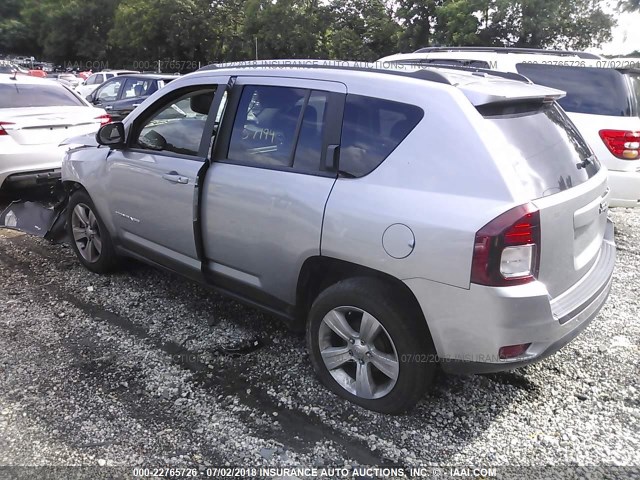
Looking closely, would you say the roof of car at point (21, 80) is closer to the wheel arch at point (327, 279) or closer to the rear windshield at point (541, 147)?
the wheel arch at point (327, 279)

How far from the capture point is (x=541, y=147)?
8.91 feet

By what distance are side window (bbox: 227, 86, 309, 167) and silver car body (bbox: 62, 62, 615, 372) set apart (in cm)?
7

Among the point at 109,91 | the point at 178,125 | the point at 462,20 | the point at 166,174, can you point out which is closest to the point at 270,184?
the point at 166,174

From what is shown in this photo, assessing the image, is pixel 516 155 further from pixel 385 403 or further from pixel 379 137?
pixel 385 403

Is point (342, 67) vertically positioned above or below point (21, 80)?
above

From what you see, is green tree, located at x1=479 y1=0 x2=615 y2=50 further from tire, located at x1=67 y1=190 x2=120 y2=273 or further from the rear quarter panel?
the rear quarter panel

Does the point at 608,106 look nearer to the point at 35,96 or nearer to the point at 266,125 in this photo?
the point at 266,125

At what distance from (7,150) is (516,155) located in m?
5.76

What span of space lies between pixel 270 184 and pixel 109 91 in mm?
11722

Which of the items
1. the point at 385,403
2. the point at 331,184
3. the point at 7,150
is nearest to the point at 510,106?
the point at 331,184

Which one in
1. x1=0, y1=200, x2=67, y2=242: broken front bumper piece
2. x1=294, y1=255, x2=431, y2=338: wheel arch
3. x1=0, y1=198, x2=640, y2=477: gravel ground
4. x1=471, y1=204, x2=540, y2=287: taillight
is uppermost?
x1=471, y1=204, x2=540, y2=287: taillight

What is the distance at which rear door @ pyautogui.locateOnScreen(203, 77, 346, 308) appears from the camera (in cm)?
293

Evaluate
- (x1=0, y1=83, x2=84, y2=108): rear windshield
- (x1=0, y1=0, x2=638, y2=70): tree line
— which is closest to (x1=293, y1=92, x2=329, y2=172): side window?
(x1=0, y1=83, x2=84, y2=108): rear windshield

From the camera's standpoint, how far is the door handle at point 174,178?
3.56 meters
